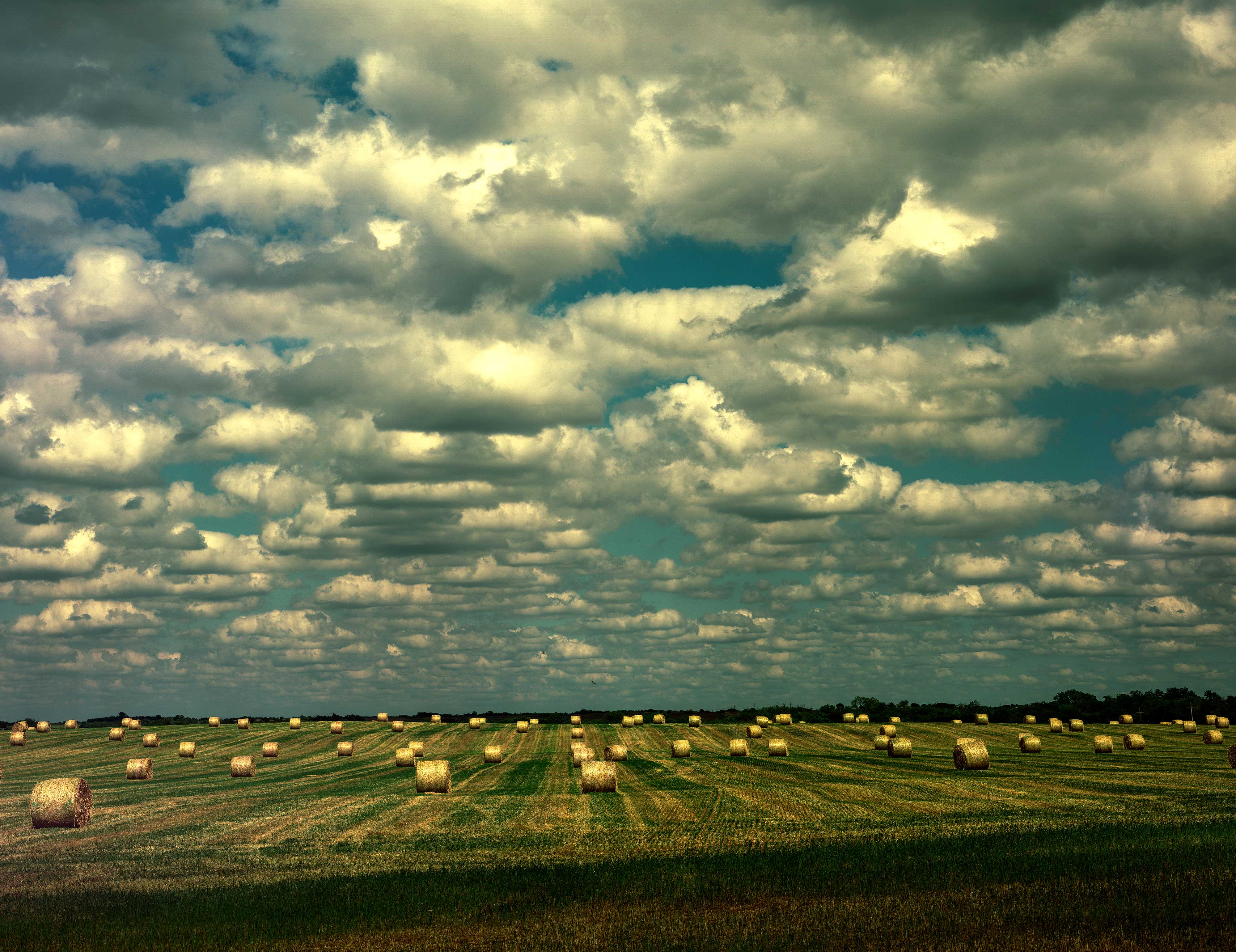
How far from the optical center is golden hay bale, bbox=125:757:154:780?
2121 inches

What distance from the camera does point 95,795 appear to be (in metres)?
47.1

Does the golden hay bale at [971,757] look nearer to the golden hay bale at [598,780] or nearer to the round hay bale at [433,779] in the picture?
the golden hay bale at [598,780]

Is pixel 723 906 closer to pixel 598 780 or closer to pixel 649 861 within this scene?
pixel 649 861

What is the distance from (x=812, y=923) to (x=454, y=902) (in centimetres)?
734

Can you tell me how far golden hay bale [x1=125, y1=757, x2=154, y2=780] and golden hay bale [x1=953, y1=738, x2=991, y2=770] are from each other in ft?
130

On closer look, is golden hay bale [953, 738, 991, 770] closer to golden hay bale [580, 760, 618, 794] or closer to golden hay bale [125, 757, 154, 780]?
golden hay bale [580, 760, 618, 794]

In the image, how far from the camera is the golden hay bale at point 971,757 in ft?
168

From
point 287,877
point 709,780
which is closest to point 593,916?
point 287,877

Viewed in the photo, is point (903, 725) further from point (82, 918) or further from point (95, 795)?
point (82, 918)

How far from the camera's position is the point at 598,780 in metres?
44.3

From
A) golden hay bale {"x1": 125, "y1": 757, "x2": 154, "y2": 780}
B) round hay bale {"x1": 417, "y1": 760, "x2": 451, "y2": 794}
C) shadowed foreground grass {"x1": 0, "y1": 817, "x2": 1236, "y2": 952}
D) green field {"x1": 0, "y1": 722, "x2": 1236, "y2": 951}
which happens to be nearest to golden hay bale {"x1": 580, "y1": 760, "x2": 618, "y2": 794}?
green field {"x1": 0, "y1": 722, "x2": 1236, "y2": 951}

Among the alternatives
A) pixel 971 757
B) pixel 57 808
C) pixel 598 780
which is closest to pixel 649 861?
pixel 598 780

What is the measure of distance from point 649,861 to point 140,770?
37465mm

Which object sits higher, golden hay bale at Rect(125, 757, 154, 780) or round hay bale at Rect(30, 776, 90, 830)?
round hay bale at Rect(30, 776, 90, 830)
